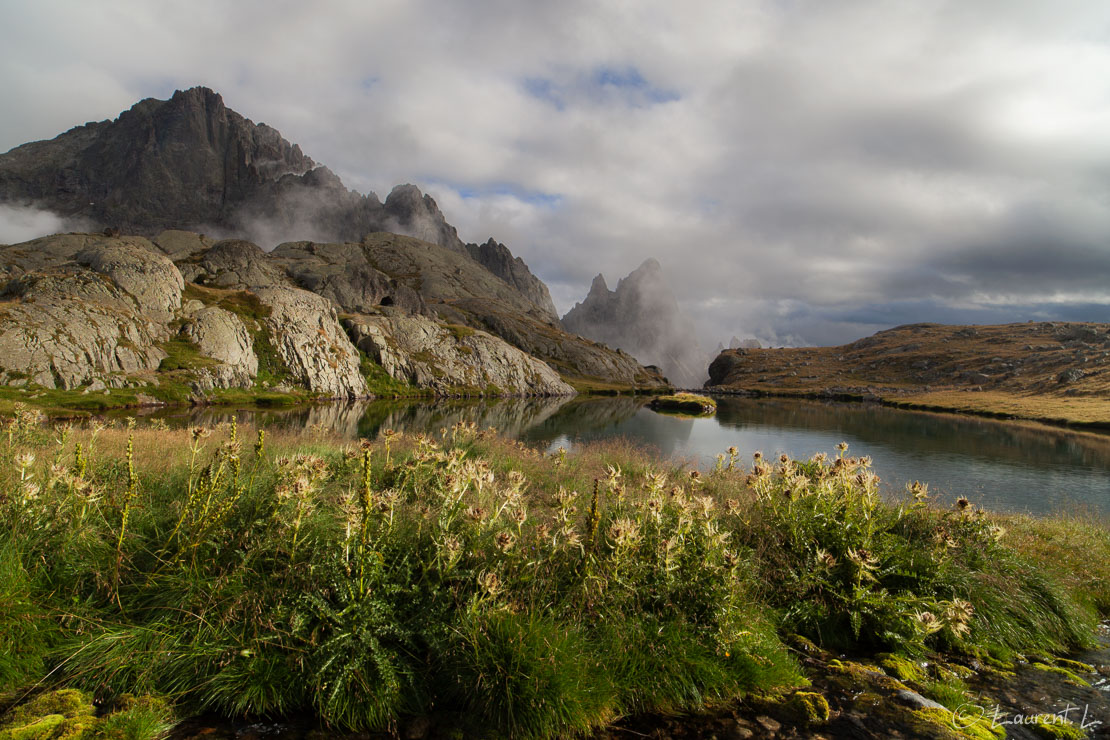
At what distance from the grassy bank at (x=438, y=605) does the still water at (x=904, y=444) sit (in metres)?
10.8

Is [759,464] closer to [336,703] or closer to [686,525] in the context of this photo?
[686,525]

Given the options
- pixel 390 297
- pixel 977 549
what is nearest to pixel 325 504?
pixel 977 549

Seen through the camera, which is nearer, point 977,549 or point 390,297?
point 977,549

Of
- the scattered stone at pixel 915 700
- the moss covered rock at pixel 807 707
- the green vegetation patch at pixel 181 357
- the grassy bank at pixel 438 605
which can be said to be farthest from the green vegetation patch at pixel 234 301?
the scattered stone at pixel 915 700

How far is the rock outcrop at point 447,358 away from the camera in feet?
330

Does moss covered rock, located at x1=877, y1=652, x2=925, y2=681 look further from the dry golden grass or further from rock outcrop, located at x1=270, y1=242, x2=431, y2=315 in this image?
rock outcrop, located at x1=270, y1=242, x2=431, y2=315

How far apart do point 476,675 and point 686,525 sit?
2937 mm

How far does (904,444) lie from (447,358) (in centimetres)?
9088

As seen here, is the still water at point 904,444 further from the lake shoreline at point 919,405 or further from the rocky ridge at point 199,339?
the rocky ridge at point 199,339

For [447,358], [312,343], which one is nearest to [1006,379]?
[447,358]

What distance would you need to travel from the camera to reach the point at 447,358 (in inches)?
4476

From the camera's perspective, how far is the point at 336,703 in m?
4.35

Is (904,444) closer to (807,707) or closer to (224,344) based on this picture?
(807,707)

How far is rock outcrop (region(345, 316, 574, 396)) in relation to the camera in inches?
3964
